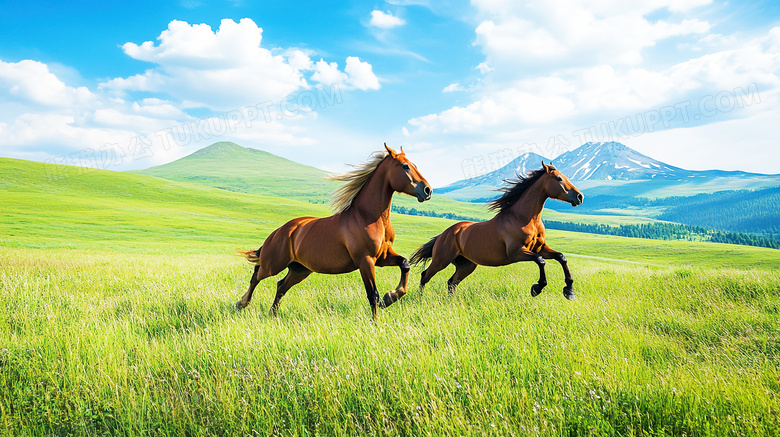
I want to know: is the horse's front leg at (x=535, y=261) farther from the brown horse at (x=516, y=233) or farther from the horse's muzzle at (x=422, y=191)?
the horse's muzzle at (x=422, y=191)

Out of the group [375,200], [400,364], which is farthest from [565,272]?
[400,364]

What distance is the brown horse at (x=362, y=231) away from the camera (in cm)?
577

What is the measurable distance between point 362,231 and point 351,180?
939 mm

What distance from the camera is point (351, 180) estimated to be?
6270 millimetres

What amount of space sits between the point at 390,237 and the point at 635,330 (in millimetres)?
3705

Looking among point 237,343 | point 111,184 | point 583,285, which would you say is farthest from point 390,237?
point 111,184

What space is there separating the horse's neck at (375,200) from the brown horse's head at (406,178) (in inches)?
7.1

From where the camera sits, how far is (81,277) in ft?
32.6

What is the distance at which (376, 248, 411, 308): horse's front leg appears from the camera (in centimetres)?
587

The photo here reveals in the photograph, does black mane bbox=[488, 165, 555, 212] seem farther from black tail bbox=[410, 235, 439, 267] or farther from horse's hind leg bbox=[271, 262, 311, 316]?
horse's hind leg bbox=[271, 262, 311, 316]

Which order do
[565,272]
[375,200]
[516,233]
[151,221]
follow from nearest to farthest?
[375,200], [565,272], [516,233], [151,221]

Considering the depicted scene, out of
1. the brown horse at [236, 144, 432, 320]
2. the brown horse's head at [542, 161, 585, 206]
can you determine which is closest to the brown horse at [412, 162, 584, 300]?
the brown horse's head at [542, 161, 585, 206]

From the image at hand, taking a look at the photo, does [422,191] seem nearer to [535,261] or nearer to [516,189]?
[535,261]

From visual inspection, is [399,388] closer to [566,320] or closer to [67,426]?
[67,426]
